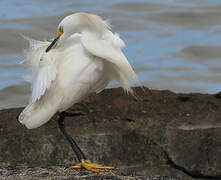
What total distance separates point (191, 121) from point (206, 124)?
0.15 m

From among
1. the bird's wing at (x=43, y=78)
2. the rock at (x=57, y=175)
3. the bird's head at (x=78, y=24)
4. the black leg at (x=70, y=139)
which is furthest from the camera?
the black leg at (x=70, y=139)

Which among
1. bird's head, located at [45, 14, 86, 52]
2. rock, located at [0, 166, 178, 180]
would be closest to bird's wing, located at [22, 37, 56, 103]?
bird's head, located at [45, 14, 86, 52]

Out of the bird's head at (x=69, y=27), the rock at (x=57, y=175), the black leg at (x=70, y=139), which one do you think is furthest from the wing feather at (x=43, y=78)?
the rock at (x=57, y=175)

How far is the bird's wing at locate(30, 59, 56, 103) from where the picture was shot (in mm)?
5738

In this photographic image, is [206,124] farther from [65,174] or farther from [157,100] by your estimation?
[65,174]

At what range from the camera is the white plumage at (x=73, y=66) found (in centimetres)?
580

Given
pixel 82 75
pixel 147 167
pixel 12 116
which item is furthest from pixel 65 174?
pixel 12 116

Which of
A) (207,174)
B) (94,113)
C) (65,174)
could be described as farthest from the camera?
(94,113)

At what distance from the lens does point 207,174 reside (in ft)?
21.7

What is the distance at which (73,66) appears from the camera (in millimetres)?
5820

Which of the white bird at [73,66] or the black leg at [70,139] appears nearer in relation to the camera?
the white bird at [73,66]

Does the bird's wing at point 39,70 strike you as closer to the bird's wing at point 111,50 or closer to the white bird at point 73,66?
the white bird at point 73,66

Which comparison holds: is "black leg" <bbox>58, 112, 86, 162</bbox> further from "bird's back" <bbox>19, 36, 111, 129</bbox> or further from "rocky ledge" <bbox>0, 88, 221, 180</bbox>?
"rocky ledge" <bbox>0, 88, 221, 180</bbox>

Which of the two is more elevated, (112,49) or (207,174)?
(112,49)
